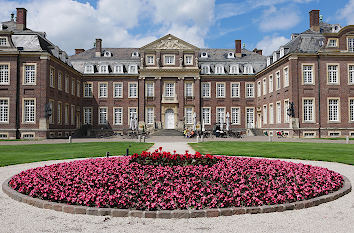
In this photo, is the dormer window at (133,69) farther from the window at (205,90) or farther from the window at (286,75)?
the window at (286,75)

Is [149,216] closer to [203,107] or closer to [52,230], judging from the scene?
[52,230]

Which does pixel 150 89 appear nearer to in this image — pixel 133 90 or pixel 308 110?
pixel 133 90

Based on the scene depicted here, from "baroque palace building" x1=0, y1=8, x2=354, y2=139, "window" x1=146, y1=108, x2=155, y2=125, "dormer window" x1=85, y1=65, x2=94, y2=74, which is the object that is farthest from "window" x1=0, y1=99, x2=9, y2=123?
"window" x1=146, y1=108, x2=155, y2=125

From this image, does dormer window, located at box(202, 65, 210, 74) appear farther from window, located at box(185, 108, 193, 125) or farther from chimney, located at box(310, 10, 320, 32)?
chimney, located at box(310, 10, 320, 32)

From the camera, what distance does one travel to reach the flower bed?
5391mm

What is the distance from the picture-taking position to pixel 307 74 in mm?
29984

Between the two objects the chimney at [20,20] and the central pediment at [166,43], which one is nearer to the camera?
the chimney at [20,20]

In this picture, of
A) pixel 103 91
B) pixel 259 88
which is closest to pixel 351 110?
pixel 259 88

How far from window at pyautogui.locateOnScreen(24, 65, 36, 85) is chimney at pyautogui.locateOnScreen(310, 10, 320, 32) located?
103 feet

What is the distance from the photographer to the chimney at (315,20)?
33094mm

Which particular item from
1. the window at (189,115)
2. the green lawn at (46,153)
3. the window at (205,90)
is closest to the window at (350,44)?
the window at (205,90)

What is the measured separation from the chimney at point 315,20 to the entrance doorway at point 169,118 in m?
20.5

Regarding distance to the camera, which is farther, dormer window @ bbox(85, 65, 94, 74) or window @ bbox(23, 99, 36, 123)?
dormer window @ bbox(85, 65, 94, 74)

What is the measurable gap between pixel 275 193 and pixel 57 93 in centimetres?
3090
